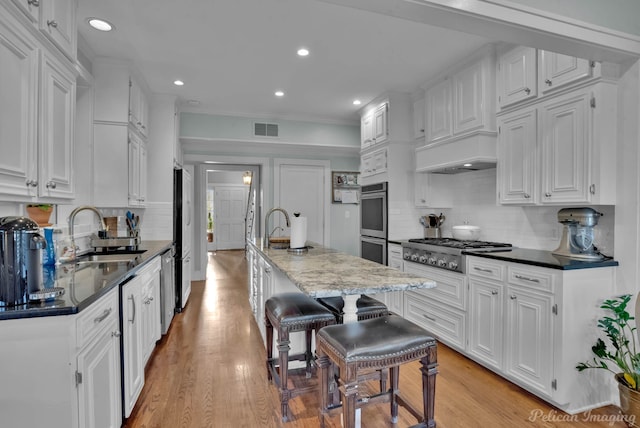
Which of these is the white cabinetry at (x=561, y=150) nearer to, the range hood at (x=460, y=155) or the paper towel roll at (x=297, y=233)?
the range hood at (x=460, y=155)

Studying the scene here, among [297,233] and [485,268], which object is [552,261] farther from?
[297,233]

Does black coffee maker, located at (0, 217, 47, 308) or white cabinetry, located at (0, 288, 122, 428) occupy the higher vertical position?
black coffee maker, located at (0, 217, 47, 308)

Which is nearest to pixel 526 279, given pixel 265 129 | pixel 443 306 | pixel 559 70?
pixel 443 306

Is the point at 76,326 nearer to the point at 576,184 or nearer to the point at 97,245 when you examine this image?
A: the point at 97,245

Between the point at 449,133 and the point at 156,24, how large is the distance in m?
2.74

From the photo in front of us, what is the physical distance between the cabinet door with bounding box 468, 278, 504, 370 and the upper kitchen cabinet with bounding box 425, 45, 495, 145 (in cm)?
136

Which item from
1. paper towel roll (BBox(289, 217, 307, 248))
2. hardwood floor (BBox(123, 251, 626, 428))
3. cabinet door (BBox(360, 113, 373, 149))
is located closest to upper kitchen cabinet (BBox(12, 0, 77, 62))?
paper towel roll (BBox(289, 217, 307, 248))

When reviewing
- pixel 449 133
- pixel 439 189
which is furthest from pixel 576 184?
pixel 439 189

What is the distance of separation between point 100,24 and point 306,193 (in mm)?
3510

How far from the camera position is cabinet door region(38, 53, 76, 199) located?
165 cm

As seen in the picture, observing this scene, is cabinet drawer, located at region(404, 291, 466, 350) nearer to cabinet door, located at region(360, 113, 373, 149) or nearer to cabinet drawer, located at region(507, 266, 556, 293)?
cabinet drawer, located at region(507, 266, 556, 293)

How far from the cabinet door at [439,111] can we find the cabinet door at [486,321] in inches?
62.1

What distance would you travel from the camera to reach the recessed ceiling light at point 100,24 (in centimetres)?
255

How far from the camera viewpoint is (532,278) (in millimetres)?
2203
